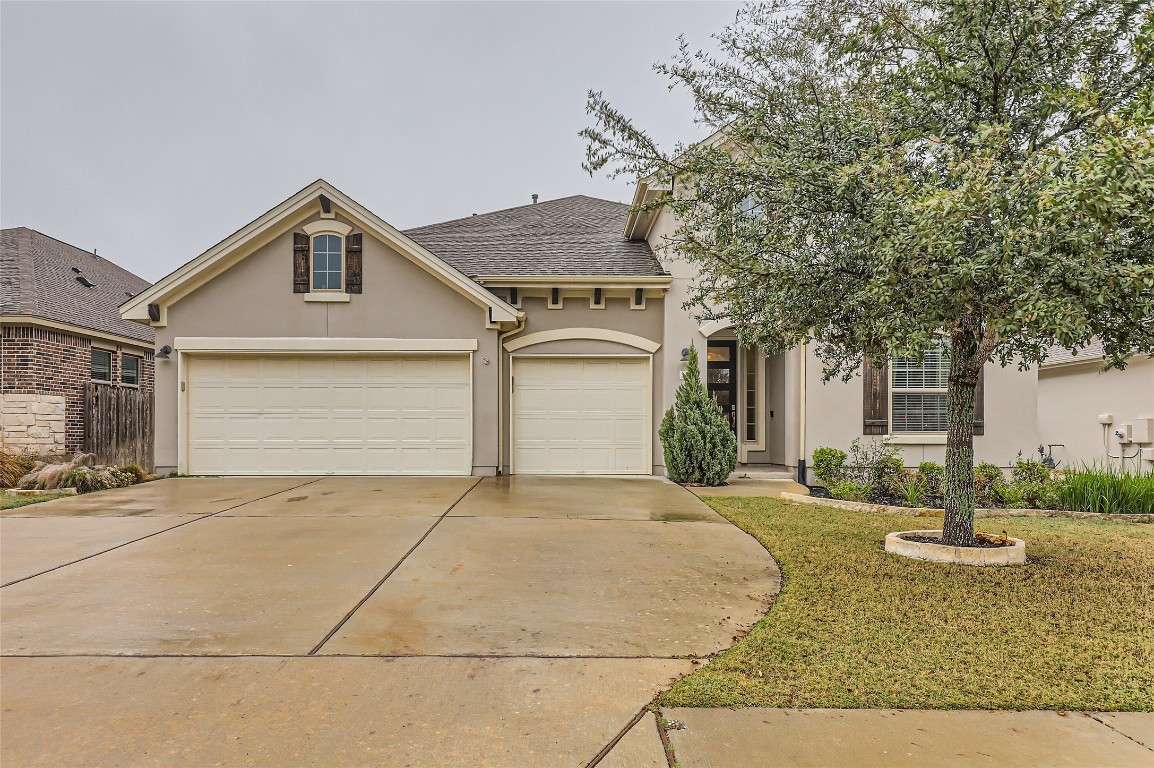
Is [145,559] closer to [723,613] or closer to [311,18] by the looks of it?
[723,613]

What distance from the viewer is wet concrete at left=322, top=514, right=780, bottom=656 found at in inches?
150

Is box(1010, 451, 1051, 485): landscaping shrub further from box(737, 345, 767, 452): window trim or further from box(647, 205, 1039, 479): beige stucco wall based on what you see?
box(737, 345, 767, 452): window trim

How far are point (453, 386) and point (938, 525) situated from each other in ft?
25.5

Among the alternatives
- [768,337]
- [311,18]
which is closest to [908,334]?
[768,337]

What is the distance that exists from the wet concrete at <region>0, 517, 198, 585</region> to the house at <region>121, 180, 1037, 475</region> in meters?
4.20

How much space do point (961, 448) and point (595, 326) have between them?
7095mm

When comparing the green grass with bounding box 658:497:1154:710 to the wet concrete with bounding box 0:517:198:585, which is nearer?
the green grass with bounding box 658:497:1154:710

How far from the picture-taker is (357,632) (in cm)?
392

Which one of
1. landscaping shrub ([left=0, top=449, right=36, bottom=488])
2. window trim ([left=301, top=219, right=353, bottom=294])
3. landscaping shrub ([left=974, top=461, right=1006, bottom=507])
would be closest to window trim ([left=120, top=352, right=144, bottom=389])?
landscaping shrub ([left=0, top=449, right=36, bottom=488])

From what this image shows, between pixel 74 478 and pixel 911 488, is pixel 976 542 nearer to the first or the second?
pixel 911 488

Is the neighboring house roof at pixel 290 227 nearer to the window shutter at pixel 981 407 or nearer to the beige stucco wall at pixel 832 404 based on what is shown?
the beige stucco wall at pixel 832 404

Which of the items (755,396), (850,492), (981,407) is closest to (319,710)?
(850,492)

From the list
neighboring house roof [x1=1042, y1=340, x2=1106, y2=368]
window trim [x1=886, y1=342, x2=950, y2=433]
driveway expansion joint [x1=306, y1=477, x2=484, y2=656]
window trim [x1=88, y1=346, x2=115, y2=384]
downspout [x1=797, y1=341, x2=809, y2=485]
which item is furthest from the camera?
window trim [x1=88, y1=346, x2=115, y2=384]

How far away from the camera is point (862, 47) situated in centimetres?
540
